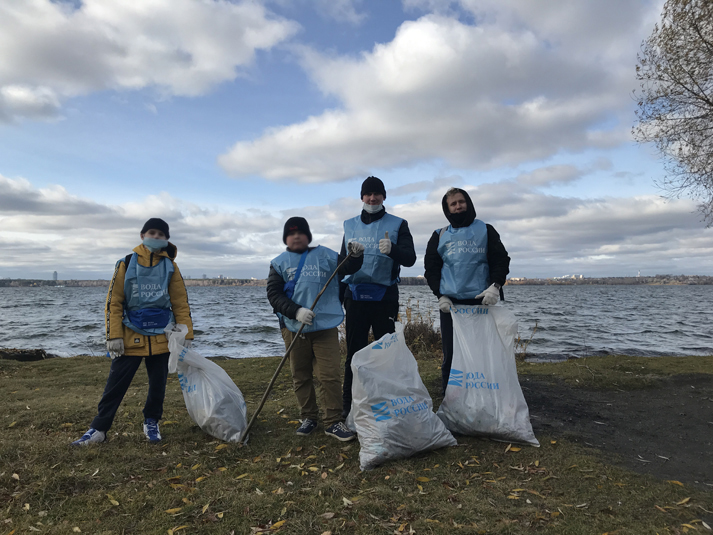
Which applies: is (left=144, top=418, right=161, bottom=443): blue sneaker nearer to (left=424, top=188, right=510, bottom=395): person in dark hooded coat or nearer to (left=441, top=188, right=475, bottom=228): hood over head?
(left=424, top=188, right=510, bottom=395): person in dark hooded coat

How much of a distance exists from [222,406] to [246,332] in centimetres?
1259

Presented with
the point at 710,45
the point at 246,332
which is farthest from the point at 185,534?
the point at 246,332

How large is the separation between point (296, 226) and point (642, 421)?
381 centimetres

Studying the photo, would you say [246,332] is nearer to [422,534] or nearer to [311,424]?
[311,424]

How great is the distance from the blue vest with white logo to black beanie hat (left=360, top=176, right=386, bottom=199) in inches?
9.9

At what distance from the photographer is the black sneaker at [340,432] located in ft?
12.0

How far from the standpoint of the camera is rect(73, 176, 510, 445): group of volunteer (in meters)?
3.74

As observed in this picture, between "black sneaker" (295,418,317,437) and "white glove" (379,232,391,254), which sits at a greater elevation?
"white glove" (379,232,391,254)

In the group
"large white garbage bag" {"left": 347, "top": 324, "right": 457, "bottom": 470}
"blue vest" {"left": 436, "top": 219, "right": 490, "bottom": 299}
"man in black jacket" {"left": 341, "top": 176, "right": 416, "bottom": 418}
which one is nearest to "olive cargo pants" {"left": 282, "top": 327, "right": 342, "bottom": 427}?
"man in black jacket" {"left": 341, "top": 176, "right": 416, "bottom": 418}

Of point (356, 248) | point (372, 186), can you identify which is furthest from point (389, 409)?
point (372, 186)

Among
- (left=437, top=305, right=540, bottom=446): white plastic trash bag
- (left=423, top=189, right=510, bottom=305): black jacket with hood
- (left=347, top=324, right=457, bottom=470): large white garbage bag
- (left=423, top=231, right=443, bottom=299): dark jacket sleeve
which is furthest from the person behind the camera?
(left=423, top=231, right=443, bottom=299): dark jacket sleeve

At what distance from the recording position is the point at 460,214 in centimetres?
406

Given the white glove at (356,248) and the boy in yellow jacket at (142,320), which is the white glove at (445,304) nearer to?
the white glove at (356,248)

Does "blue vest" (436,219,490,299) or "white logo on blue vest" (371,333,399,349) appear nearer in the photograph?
"white logo on blue vest" (371,333,399,349)
